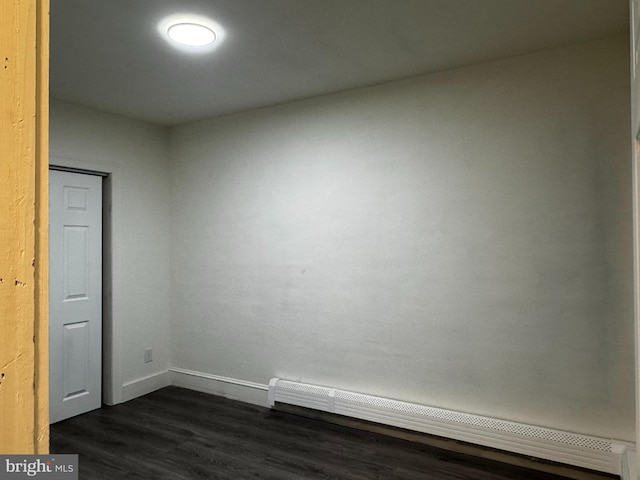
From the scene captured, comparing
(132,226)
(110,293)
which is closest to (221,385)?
(110,293)

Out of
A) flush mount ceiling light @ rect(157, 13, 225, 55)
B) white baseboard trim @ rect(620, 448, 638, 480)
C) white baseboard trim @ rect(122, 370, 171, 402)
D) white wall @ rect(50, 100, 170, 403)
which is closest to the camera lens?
white baseboard trim @ rect(620, 448, 638, 480)

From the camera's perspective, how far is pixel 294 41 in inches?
97.0

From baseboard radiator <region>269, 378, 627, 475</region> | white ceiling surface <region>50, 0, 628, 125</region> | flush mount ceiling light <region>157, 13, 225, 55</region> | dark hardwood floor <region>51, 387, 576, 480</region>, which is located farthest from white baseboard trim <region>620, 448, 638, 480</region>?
flush mount ceiling light <region>157, 13, 225, 55</region>

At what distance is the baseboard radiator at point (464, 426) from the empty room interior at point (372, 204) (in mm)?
12

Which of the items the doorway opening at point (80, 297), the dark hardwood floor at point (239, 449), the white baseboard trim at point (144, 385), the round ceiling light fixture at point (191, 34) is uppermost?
the round ceiling light fixture at point (191, 34)

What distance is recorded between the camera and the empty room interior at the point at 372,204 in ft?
7.96

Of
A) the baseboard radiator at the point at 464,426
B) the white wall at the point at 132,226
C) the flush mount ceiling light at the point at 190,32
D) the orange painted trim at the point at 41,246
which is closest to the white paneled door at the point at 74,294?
the white wall at the point at 132,226

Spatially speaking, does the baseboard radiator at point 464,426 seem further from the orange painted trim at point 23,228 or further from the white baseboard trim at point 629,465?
the orange painted trim at point 23,228

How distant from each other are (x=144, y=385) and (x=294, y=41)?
10.6 feet

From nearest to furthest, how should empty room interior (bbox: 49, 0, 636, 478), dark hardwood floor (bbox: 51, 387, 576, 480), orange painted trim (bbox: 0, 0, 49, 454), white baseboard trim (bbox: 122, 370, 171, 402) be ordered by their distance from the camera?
orange painted trim (bbox: 0, 0, 49, 454)
empty room interior (bbox: 49, 0, 636, 478)
dark hardwood floor (bbox: 51, 387, 576, 480)
white baseboard trim (bbox: 122, 370, 171, 402)

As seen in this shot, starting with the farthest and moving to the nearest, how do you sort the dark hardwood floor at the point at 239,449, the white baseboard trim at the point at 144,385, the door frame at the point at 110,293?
the white baseboard trim at the point at 144,385 < the door frame at the point at 110,293 < the dark hardwood floor at the point at 239,449

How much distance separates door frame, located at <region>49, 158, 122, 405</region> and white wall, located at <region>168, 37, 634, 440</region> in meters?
0.36

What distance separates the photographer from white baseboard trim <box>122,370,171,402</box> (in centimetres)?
382

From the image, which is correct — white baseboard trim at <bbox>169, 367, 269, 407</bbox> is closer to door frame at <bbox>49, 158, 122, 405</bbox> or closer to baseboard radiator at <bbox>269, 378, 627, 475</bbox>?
baseboard radiator at <bbox>269, 378, 627, 475</bbox>
